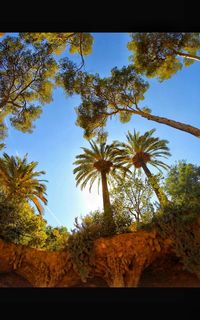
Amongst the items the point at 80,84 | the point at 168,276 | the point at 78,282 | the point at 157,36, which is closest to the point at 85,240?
the point at 78,282

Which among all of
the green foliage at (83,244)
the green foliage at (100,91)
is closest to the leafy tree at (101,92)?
the green foliage at (100,91)

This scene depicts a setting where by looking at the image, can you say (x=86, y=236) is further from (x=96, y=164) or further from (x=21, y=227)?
(x=96, y=164)

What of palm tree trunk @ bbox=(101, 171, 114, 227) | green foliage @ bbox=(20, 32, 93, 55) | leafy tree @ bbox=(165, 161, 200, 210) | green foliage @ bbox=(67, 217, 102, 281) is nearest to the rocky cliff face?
green foliage @ bbox=(67, 217, 102, 281)

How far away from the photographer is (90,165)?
72.3 ft

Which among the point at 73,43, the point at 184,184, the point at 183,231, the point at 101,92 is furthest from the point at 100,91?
the point at 183,231

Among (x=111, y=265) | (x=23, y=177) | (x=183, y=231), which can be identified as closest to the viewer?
(x=183, y=231)

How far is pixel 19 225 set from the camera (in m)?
13.1

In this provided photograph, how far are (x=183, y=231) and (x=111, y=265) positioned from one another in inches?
119

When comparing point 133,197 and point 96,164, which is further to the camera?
point 96,164

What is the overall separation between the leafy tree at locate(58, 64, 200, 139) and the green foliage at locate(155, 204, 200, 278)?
282 inches

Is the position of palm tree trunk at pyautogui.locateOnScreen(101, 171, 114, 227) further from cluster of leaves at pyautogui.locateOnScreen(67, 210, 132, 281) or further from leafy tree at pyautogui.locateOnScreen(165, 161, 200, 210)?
leafy tree at pyautogui.locateOnScreen(165, 161, 200, 210)
